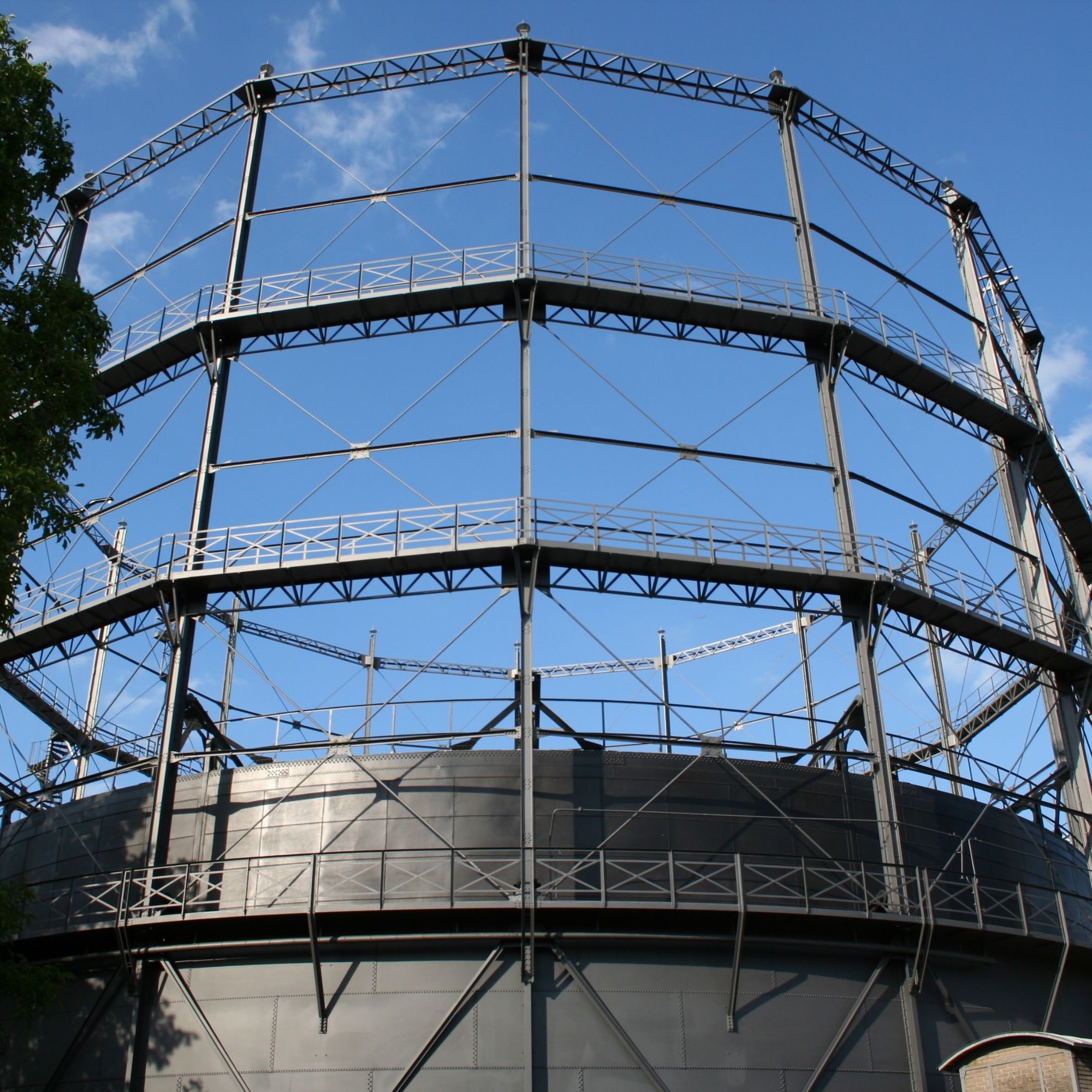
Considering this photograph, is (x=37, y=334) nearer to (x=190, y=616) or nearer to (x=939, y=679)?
(x=190, y=616)

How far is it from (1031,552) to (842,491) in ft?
26.5

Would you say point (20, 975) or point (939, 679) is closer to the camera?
point (20, 975)

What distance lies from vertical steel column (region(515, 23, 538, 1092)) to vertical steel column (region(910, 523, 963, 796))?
8583 mm

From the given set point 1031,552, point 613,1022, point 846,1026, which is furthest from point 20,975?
point 1031,552

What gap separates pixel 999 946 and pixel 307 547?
1562cm

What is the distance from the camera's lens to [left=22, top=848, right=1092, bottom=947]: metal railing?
20172 mm

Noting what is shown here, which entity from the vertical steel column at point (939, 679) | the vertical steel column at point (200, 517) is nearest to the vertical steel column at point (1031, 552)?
the vertical steel column at point (939, 679)

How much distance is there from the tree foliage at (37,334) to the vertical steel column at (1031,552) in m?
21.3

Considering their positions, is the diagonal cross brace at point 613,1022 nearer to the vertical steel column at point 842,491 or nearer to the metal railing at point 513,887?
the metal railing at point 513,887

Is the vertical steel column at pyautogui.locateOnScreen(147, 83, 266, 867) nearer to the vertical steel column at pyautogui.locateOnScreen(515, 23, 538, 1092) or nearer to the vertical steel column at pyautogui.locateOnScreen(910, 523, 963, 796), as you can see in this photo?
the vertical steel column at pyautogui.locateOnScreen(515, 23, 538, 1092)

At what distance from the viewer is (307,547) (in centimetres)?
2395

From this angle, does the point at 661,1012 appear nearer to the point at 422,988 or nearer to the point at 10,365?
the point at 422,988

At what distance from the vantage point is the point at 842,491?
2588 centimetres

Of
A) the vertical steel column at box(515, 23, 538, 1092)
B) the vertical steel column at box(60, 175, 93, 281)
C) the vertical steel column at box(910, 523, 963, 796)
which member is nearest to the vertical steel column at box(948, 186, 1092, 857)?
the vertical steel column at box(910, 523, 963, 796)
